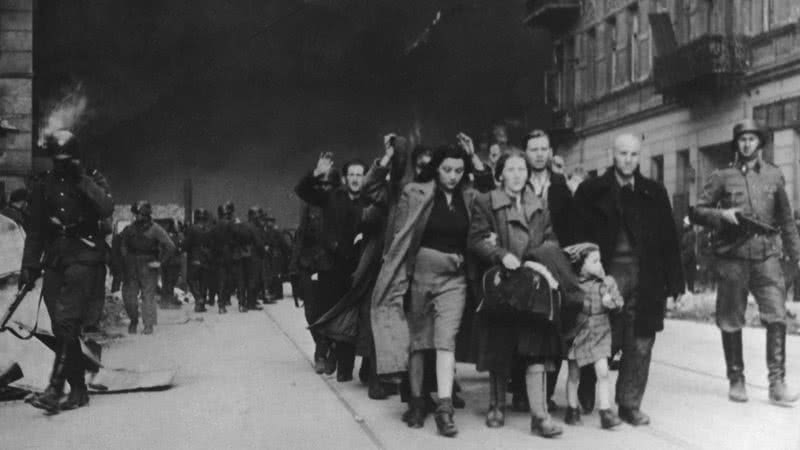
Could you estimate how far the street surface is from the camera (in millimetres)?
7652

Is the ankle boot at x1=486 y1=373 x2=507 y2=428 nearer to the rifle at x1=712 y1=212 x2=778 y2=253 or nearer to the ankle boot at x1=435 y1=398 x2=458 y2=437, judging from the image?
the ankle boot at x1=435 y1=398 x2=458 y2=437

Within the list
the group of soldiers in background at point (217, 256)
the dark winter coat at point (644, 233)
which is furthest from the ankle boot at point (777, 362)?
the group of soldiers in background at point (217, 256)

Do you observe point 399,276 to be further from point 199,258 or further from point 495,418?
point 199,258

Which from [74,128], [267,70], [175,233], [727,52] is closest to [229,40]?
[267,70]

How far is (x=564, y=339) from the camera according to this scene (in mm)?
8312

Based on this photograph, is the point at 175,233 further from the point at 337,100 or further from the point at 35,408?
the point at 35,408

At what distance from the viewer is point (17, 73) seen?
978 inches

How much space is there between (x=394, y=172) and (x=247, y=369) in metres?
3.45

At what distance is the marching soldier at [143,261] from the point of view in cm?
1747

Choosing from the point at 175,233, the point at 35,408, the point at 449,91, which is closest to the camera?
the point at 35,408

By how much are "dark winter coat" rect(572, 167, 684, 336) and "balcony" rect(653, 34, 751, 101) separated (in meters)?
18.8

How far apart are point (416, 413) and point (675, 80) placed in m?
21.2

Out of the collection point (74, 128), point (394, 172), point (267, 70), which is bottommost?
point (394, 172)

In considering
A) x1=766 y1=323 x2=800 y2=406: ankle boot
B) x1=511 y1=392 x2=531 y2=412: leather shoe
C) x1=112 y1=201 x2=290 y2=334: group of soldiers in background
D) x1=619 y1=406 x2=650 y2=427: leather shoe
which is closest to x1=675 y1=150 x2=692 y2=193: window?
x1=112 y1=201 x2=290 y2=334: group of soldiers in background
